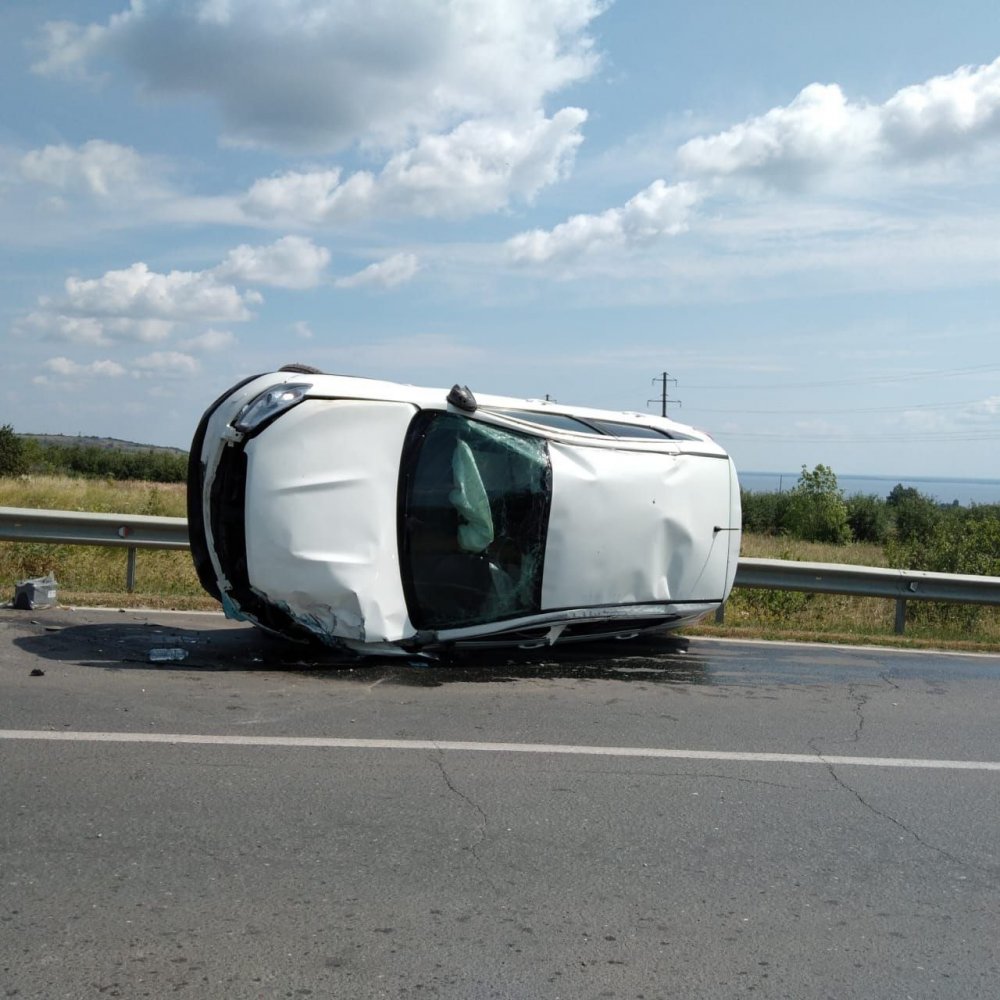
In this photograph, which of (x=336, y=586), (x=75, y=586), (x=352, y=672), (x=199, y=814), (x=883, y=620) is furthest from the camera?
(x=883, y=620)

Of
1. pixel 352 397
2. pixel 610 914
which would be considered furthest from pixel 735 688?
pixel 610 914

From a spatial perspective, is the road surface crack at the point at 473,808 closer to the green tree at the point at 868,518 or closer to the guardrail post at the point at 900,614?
the guardrail post at the point at 900,614

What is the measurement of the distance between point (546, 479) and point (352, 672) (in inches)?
73.8

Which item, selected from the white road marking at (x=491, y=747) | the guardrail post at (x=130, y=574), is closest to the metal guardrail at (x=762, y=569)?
the guardrail post at (x=130, y=574)

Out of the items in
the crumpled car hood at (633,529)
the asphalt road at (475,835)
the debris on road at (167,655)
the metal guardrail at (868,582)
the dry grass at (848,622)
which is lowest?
the asphalt road at (475,835)

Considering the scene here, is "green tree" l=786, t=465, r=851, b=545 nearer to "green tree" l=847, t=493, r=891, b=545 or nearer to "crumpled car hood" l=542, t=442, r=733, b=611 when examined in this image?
"green tree" l=847, t=493, r=891, b=545

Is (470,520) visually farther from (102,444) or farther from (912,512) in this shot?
(102,444)

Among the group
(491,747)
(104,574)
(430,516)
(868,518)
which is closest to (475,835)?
(491,747)

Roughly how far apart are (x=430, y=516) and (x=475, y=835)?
2.99 m

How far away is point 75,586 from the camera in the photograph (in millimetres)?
10406

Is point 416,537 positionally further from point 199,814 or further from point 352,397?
point 199,814

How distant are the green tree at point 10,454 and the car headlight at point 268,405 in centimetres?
3117

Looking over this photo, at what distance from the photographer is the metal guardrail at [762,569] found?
9914 millimetres

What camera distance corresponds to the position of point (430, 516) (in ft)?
23.3
